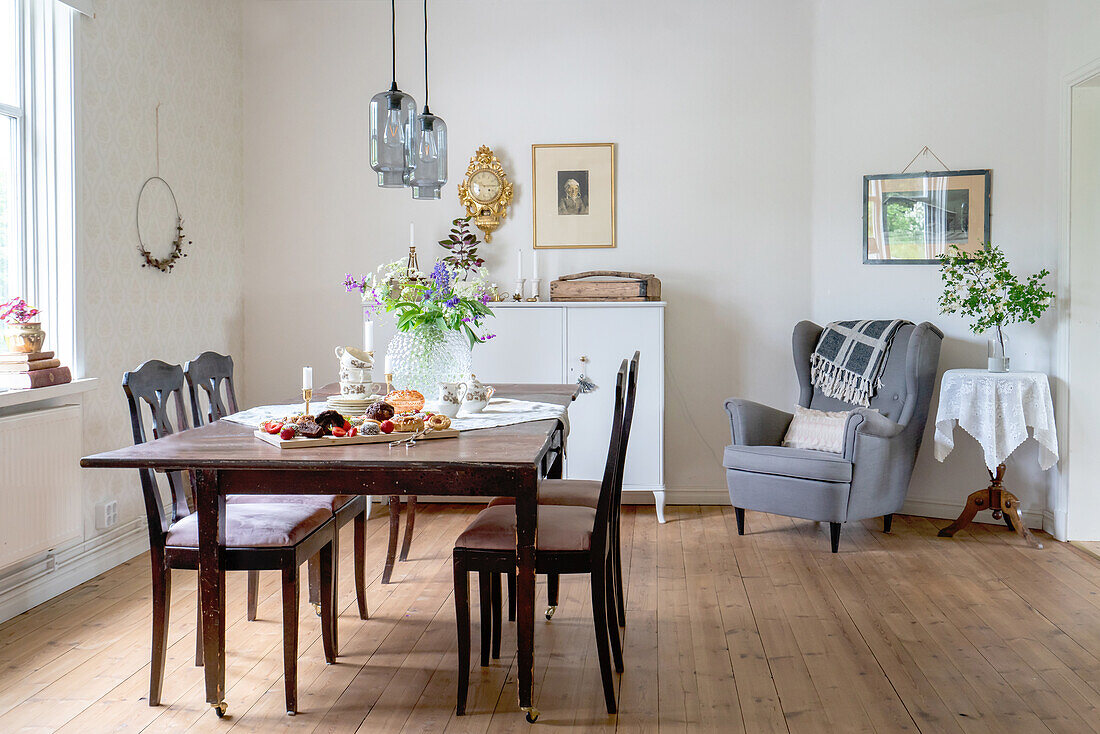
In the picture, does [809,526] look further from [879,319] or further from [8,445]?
[8,445]

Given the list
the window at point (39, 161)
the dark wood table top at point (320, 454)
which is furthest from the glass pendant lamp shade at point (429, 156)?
the window at point (39, 161)

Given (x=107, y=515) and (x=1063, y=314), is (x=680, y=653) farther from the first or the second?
(x=1063, y=314)

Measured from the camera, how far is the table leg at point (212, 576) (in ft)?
7.34

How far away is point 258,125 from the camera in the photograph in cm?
514

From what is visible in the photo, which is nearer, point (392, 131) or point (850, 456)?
point (392, 131)

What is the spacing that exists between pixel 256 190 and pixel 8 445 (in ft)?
8.15


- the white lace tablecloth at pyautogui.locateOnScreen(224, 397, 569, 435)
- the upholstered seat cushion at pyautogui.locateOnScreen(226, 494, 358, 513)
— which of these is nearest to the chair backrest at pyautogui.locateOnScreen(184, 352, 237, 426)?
the white lace tablecloth at pyautogui.locateOnScreen(224, 397, 569, 435)

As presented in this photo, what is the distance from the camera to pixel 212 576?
230cm

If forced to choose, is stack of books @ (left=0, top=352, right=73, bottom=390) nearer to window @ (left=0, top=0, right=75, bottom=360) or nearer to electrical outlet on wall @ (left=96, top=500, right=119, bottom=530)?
window @ (left=0, top=0, right=75, bottom=360)

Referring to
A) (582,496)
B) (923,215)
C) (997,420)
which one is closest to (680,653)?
(582,496)

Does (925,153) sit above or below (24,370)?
above

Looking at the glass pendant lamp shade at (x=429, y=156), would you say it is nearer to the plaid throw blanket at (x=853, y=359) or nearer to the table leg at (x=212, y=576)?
the table leg at (x=212, y=576)

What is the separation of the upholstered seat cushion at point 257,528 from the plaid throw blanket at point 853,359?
2.90m

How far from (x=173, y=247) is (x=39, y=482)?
147 centimetres
